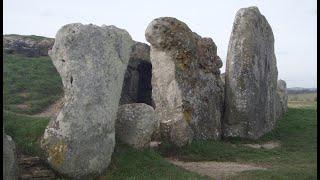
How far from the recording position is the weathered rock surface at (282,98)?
107ft

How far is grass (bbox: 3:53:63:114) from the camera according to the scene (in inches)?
1241

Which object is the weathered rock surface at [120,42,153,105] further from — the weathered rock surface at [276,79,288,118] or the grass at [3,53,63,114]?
the weathered rock surface at [276,79,288,118]

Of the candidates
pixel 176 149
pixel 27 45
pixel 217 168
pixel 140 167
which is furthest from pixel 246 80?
pixel 27 45

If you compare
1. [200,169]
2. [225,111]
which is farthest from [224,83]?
[200,169]

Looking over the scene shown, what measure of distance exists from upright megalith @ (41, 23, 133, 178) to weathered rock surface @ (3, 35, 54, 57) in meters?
28.1

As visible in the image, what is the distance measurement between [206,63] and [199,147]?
17.4 ft

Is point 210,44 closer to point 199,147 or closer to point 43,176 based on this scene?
point 199,147

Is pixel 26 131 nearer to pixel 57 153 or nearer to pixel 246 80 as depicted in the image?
pixel 57 153

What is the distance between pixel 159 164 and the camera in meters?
17.3

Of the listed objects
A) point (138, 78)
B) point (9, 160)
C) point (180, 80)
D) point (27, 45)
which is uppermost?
point (27, 45)

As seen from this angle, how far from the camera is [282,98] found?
116 feet

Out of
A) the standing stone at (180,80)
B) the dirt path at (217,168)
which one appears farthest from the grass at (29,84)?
the dirt path at (217,168)

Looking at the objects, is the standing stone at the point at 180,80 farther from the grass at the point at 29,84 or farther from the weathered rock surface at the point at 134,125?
the grass at the point at 29,84

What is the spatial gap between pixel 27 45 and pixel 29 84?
30.9ft
